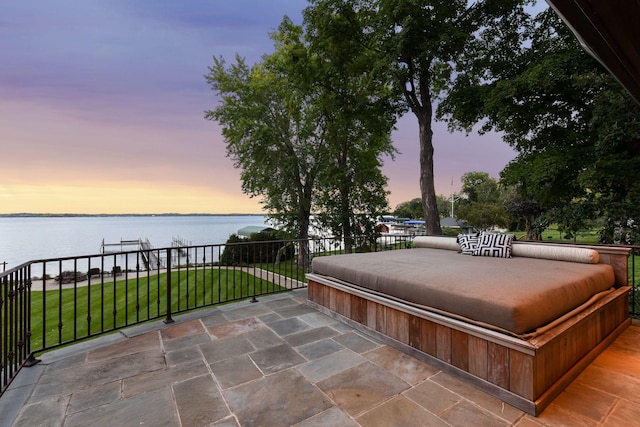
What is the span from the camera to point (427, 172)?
6.78 meters

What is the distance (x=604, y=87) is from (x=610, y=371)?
4.46m

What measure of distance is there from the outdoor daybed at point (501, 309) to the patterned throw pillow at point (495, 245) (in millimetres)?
15

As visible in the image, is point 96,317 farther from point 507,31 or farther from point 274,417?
point 507,31

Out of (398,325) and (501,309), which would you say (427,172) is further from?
(501,309)

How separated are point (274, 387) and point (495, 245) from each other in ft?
9.20

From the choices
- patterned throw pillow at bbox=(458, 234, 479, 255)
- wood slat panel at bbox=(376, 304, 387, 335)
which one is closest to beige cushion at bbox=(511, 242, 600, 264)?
patterned throw pillow at bbox=(458, 234, 479, 255)

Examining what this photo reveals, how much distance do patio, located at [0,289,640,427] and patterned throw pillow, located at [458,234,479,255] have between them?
4.52 ft

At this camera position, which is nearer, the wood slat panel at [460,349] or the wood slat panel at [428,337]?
the wood slat panel at [460,349]

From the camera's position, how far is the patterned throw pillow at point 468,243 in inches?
133

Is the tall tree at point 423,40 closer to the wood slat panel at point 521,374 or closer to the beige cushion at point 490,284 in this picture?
the beige cushion at point 490,284

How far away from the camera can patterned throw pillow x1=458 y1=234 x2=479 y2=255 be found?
3.37 meters

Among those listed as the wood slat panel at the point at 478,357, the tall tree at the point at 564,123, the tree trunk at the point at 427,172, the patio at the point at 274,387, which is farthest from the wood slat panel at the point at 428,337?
the tree trunk at the point at 427,172

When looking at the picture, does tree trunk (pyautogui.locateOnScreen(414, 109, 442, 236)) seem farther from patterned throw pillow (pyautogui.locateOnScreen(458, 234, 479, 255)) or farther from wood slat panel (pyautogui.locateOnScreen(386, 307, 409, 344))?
wood slat panel (pyautogui.locateOnScreen(386, 307, 409, 344))

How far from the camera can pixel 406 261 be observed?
2.98 metres
